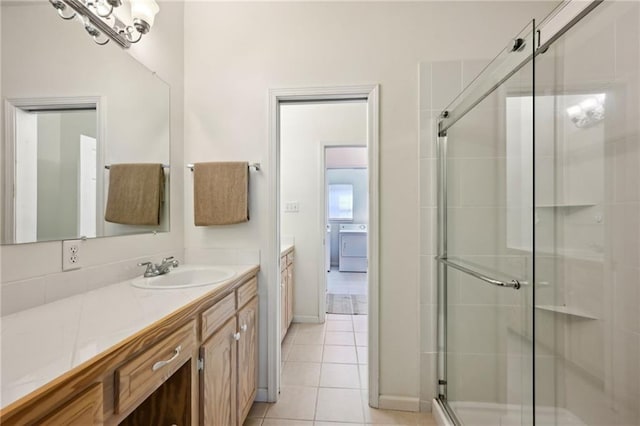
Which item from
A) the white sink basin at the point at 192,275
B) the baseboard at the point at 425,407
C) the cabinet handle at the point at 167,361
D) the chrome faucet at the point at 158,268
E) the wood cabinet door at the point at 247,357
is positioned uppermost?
the chrome faucet at the point at 158,268

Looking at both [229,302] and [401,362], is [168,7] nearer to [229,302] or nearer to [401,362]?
[229,302]

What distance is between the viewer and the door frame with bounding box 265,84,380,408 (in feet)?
5.79

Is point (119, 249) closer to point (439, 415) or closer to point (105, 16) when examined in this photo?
point (105, 16)

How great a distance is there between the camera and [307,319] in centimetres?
312

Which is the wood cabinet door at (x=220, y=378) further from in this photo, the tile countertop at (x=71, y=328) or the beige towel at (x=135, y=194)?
the beige towel at (x=135, y=194)

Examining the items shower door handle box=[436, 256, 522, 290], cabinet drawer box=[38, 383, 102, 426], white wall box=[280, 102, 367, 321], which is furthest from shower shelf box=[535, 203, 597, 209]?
white wall box=[280, 102, 367, 321]

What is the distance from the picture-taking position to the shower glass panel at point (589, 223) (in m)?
1.15

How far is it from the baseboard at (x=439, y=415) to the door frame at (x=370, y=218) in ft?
1.10

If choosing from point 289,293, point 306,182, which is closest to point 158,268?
point 289,293

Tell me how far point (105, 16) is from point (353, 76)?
127cm

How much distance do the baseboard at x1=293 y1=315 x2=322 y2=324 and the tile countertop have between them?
210cm

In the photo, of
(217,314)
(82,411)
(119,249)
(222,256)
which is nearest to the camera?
(82,411)

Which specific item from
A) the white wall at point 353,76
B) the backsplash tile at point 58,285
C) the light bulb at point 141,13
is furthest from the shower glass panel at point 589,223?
the backsplash tile at point 58,285

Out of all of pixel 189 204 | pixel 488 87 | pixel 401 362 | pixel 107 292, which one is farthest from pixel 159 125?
pixel 401 362
